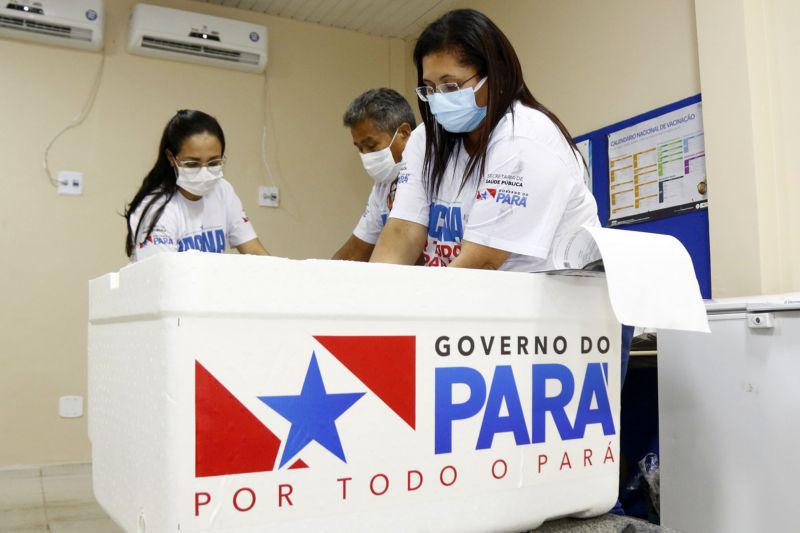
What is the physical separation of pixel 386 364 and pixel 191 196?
142cm

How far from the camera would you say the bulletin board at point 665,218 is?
7.06 ft

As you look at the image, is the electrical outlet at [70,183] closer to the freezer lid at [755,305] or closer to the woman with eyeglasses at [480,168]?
the woman with eyeglasses at [480,168]

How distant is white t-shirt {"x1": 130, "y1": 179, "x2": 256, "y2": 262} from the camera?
171cm

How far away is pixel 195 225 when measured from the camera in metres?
1.85

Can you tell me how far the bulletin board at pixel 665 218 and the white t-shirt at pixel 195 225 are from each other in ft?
4.23

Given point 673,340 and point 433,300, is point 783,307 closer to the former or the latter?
point 673,340

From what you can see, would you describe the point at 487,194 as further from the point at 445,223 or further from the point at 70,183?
the point at 70,183

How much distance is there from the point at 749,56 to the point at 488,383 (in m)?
1.76

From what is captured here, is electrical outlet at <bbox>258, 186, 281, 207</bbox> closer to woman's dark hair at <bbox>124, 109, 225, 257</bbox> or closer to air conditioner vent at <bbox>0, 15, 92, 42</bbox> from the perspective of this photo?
air conditioner vent at <bbox>0, 15, 92, 42</bbox>

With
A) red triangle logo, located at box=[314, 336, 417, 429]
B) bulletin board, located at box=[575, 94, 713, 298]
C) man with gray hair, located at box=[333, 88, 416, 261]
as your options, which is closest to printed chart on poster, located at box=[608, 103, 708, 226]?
bulletin board, located at box=[575, 94, 713, 298]

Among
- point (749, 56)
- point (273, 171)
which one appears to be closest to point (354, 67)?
point (273, 171)

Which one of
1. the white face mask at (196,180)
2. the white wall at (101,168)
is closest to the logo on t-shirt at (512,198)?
the white face mask at (196,180)

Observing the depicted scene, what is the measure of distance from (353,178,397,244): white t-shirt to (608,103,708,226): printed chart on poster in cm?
103

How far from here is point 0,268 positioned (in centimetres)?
299
